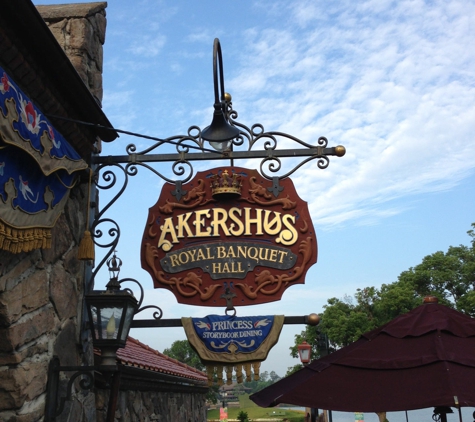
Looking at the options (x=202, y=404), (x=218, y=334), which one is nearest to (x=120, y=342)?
(x=218, y=334)

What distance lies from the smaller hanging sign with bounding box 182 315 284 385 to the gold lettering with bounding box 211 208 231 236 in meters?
0.82

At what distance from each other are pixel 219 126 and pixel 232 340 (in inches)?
83.0

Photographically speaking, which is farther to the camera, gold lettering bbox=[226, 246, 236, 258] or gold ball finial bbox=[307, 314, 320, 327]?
gold lettering bbox=[226, 246, 236, 258]

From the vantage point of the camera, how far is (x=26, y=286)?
3.92 m

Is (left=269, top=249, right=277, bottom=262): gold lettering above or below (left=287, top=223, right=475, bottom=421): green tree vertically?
below

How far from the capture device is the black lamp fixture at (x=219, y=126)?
214 inches

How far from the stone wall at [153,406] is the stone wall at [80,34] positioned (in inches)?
135

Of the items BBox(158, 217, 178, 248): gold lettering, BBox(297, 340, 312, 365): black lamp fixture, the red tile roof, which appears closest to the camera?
BBox(158, 217, 178, 248): gold lettering

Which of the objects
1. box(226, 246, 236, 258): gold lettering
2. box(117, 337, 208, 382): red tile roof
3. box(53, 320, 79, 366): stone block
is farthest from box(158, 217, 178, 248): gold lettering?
box(117, 337, 208, 382): red tile roof

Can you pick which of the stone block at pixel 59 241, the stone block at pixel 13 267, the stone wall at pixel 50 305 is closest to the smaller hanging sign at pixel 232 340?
the stone wall at pixel 50 305

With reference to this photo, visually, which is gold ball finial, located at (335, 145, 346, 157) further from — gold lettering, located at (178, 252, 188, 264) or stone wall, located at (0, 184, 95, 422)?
stone wall, located at (0, 184, 95, 422)

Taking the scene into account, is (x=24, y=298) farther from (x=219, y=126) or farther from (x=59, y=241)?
(x=219, y=126)

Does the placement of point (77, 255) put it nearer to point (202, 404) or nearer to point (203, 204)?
point (203, 204)

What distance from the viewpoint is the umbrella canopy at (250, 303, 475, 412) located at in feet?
11.6
